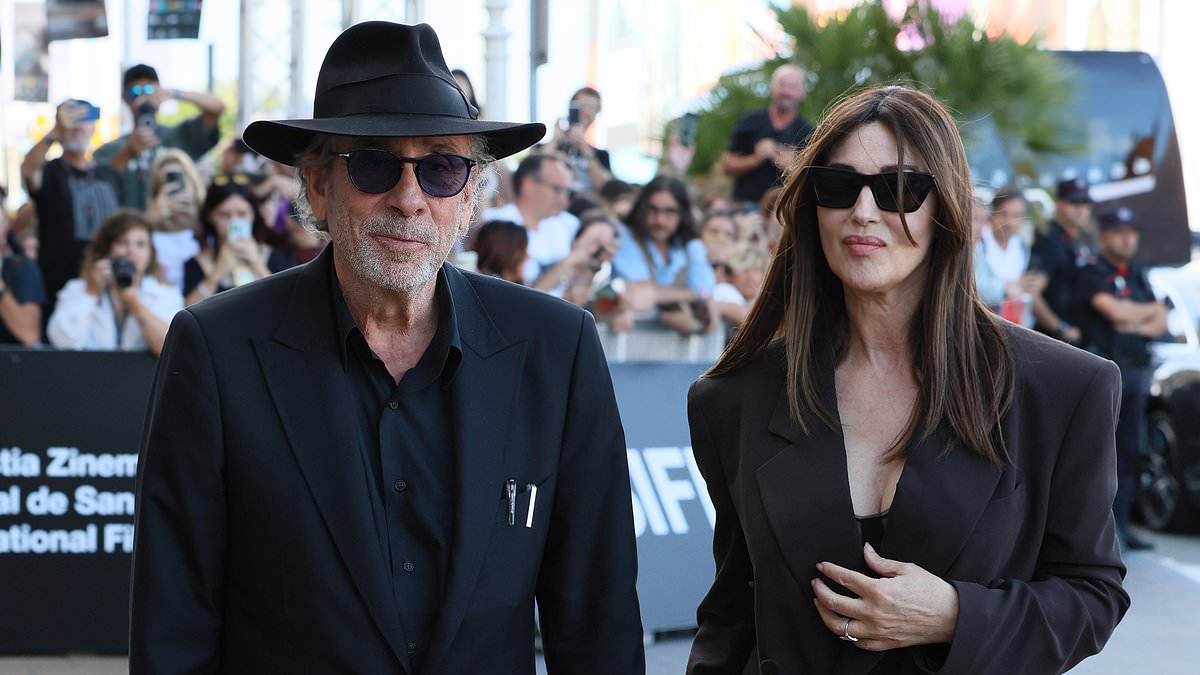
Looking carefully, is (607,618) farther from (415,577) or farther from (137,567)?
(137,567)

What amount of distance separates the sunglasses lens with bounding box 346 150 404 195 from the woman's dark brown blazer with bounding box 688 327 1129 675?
0.95 m

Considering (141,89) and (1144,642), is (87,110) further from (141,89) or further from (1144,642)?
(1144,642)

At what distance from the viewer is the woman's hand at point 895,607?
2906mm

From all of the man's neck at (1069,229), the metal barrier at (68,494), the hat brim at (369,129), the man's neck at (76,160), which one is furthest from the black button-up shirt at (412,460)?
the man's neck at (1069,229)

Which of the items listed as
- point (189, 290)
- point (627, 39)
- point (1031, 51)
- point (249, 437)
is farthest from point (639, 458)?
point (627, 39)

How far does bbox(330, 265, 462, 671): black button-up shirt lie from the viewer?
2.89 meters

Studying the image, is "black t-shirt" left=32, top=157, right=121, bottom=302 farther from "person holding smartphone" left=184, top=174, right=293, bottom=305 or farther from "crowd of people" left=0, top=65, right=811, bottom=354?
"person holding smartphone" left=184, top=174, right=293, bottom=305

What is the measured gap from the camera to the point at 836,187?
313 cm

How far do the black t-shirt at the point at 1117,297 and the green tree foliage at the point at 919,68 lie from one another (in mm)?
6409

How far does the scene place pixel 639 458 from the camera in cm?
736

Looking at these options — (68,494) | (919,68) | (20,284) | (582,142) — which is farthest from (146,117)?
(919,68)

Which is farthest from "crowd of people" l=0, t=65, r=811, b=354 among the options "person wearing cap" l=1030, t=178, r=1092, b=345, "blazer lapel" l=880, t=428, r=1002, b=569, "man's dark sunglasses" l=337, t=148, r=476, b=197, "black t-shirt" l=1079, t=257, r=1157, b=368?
"blazer lapel" l=880, t=428, r=1002, b=569

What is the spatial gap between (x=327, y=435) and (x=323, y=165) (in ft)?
1.91

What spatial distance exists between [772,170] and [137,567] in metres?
8.62
